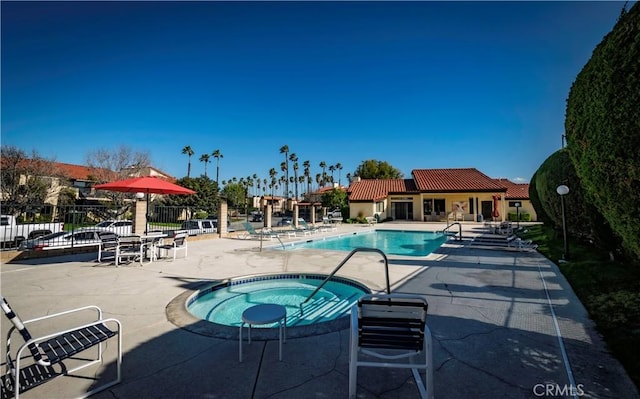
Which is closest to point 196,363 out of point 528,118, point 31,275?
point 31,275

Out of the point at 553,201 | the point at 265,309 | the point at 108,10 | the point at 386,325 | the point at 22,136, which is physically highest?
the point at 108,10

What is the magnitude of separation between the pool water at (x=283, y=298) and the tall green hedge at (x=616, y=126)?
438 cm

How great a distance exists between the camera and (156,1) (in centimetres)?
1044

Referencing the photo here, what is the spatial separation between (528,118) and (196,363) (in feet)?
75.6

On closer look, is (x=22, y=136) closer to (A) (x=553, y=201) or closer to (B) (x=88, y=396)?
A: (B) (x=88, y=396)

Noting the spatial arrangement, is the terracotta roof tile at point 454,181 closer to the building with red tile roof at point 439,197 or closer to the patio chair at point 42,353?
the building with red tile roof at point 439,197

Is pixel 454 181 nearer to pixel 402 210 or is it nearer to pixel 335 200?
pixel 402 210

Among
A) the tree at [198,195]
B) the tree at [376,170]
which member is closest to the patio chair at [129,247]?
the tree at [198,195]

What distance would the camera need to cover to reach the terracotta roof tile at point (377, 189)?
103 feet

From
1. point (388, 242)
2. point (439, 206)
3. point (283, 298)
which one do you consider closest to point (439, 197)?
point (439, 206)

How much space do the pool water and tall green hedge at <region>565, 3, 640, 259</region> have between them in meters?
4.38

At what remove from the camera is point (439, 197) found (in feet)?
97.9

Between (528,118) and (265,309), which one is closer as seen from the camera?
(265,309)

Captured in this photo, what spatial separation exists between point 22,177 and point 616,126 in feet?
108
